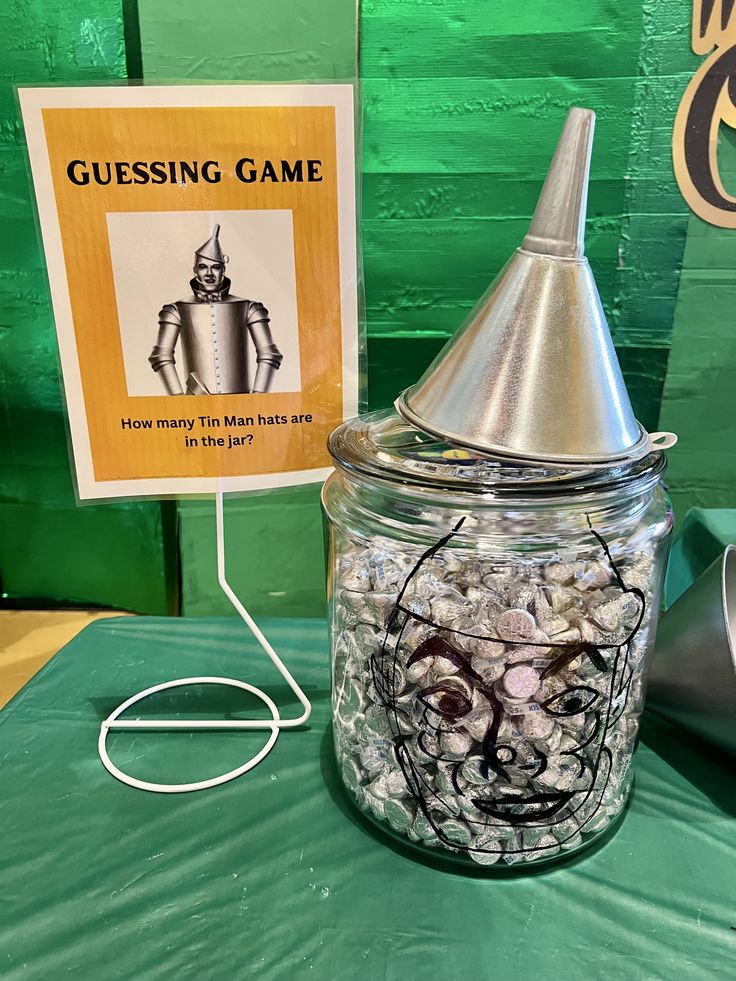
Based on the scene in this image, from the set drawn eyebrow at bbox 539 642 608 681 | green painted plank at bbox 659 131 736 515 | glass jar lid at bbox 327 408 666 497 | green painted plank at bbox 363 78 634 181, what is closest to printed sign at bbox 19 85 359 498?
glass jar lid at bbox 327 408 666 497

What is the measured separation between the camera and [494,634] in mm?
544

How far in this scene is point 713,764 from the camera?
29.8 inches

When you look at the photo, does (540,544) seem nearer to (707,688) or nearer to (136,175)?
(707,688)

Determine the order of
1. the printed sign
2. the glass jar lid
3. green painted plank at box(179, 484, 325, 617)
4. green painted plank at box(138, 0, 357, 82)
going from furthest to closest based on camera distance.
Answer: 1. green painted plank at box(179, 484, 325, 617)
2. green painted plank at box(138, 0, 357, 82)
3. the printed sign
4. the glass jar lid

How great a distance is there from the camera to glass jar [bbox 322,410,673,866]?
1.80 ft

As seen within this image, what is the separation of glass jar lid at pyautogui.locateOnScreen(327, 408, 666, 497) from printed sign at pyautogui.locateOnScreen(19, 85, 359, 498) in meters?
0.13

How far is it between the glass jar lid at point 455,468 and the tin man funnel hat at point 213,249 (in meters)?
0.21

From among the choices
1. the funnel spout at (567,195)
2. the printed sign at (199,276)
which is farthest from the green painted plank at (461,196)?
the funnel spout at (567,195)

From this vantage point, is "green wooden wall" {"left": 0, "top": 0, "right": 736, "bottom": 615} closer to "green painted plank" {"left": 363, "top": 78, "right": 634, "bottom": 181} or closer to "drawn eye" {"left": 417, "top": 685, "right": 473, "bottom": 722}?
"green painted plank" {"left": 363, "top": 78, "right": 634, "bottom": 181}

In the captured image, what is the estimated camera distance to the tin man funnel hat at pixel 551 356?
0.54 metres

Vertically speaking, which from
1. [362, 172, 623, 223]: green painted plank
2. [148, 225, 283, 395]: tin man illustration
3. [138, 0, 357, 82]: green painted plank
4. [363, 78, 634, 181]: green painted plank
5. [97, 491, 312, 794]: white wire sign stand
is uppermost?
[138, 0, 357, 82]: green painted plank

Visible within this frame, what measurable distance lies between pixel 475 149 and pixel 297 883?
81cm

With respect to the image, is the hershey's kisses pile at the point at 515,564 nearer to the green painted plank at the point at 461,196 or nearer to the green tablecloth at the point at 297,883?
the green tablecloth at the point at 297,883

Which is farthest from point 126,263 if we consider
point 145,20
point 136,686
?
point 136,686
